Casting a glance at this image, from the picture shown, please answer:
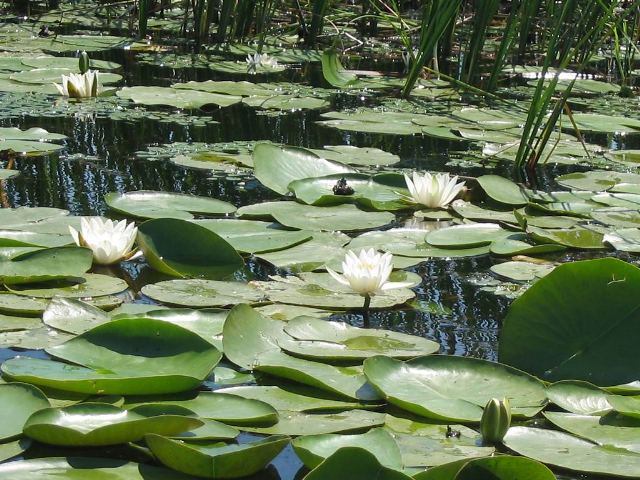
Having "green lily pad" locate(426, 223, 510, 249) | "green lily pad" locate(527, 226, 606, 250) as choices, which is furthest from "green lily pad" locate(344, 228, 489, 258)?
"green lily pad" locate(527, 226, 606, 250)

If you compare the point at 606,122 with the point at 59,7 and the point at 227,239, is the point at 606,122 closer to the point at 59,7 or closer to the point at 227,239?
the point at 227,239

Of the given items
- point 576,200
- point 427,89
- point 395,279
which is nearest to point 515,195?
point 576,200

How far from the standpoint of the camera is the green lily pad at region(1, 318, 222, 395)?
158 cm

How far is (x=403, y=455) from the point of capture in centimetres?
144

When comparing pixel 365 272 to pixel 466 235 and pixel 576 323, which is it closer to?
pixel 576 323

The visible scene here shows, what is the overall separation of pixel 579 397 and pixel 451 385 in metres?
0.21

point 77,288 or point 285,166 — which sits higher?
point 285,166

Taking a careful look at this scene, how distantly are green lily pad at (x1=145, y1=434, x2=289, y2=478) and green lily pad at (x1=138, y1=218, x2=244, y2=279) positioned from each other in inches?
35.7

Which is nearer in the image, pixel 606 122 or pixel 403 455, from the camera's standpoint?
pixel 403 455

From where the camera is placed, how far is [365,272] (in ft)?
6.72

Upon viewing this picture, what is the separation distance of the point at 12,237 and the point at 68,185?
2.08 feet

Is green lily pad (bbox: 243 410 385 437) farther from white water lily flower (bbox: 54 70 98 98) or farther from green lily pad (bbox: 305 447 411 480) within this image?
white water lily flower (bbox: 54 70 98 98)

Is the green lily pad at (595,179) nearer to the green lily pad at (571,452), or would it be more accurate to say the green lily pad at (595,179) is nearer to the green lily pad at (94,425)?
the green lily pad at (571,452)

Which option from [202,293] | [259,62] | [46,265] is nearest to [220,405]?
[202,293]
